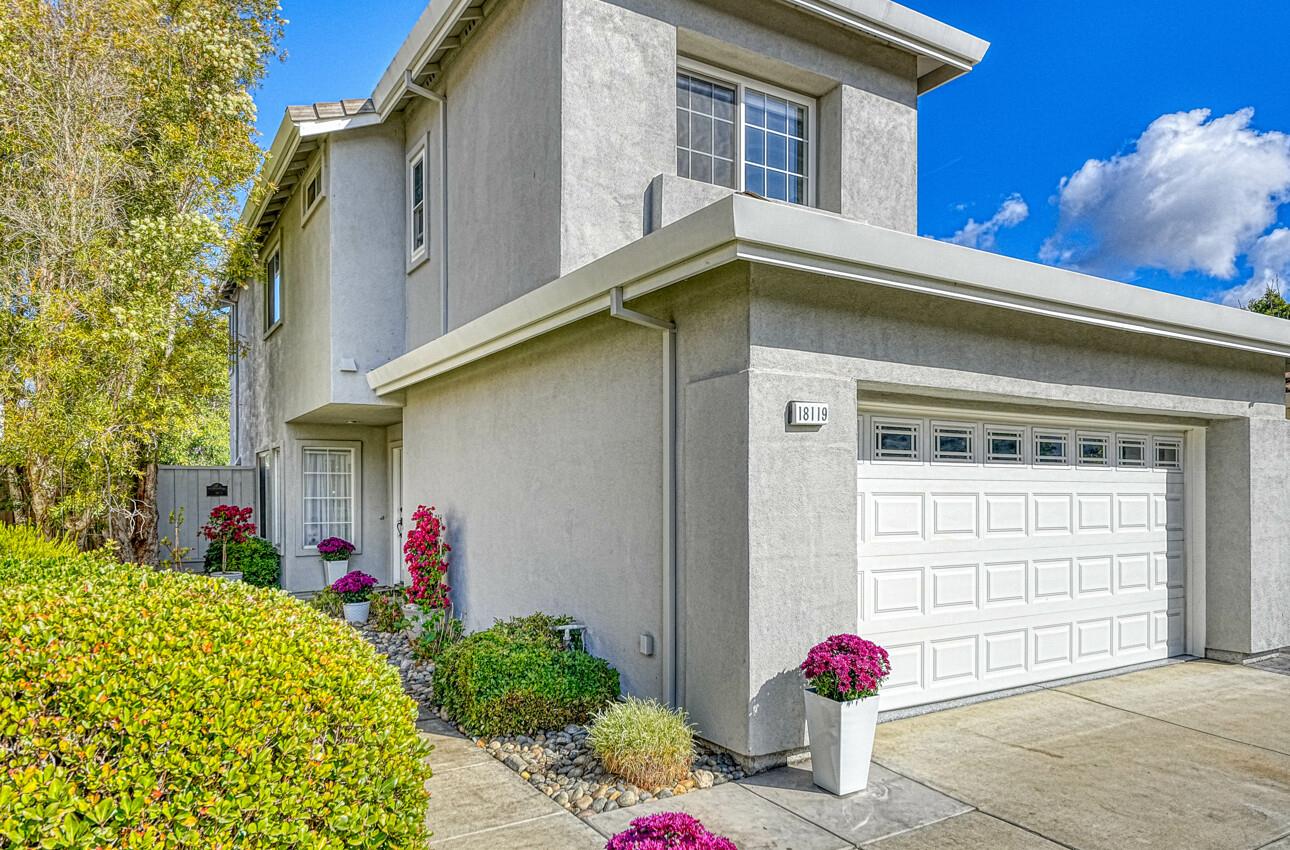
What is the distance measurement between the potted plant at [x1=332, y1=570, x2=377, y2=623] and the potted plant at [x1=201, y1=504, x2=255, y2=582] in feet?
11.4

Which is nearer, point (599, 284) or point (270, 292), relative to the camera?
point (599, 284)

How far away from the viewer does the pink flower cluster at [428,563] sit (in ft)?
30.7

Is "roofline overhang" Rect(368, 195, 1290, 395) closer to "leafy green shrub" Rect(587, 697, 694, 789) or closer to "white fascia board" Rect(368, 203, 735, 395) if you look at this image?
"white fascia board" Rect(368, 203, 735, 395)

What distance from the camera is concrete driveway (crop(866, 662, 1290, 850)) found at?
4.45 metres

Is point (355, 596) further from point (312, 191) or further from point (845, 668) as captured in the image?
point (845, 668)

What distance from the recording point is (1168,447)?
8562 millimetres

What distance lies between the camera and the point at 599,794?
16.1 feet

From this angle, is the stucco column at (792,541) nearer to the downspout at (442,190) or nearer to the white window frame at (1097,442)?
the white window frame at (1097,442)

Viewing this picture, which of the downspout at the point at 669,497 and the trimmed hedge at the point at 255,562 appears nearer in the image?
the downspout at the point at 669,497

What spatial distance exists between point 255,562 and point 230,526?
91 cm

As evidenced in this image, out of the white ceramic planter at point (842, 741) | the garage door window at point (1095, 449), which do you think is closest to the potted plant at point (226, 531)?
the white ceramic planter at point (842, 741)

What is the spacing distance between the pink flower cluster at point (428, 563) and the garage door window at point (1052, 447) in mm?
6525

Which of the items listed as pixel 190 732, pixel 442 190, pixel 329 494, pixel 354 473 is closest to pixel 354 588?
pixel 329 494

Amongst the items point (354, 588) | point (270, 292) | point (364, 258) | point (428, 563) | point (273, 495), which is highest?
point (270, 292)
